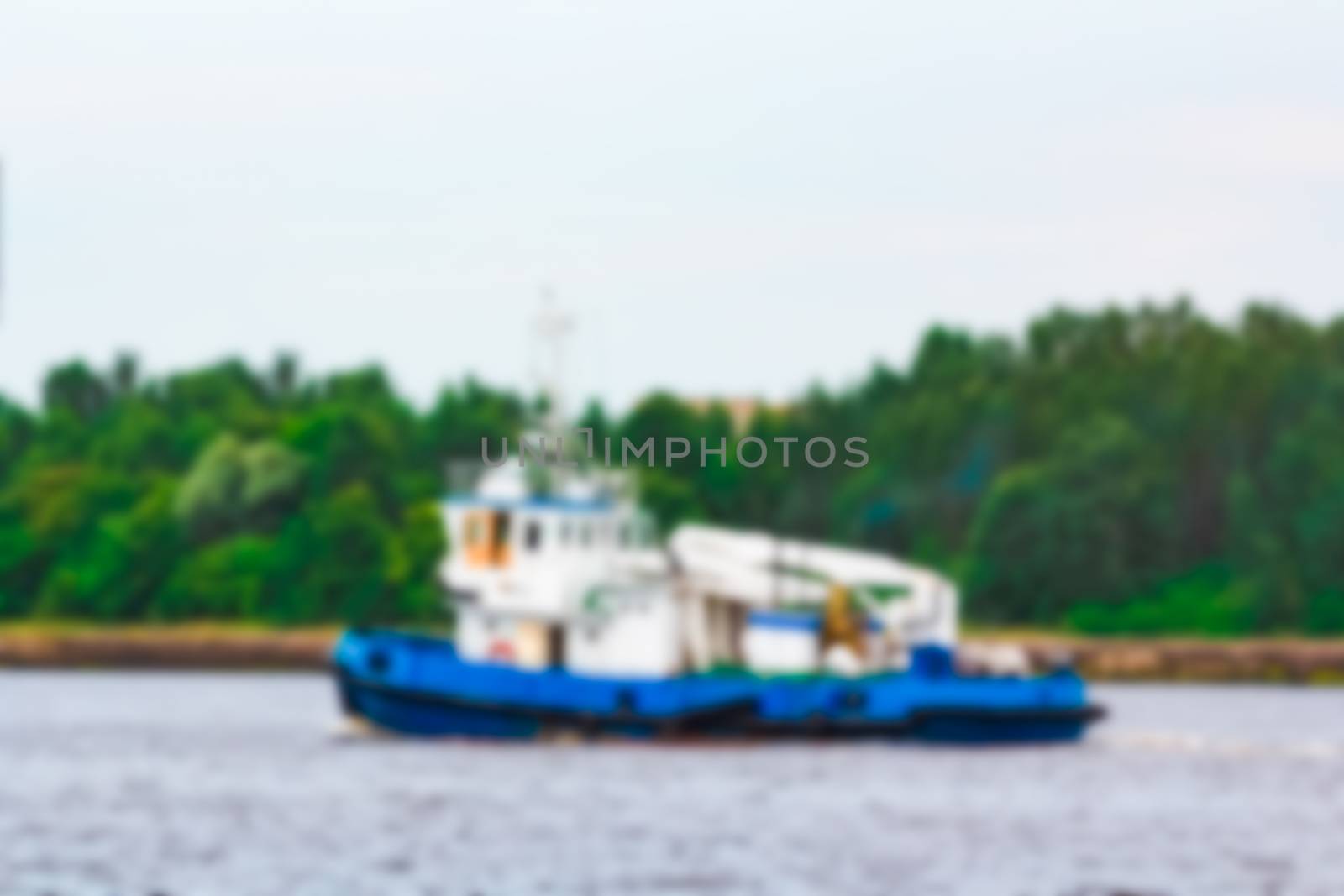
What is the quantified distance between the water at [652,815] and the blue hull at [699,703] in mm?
396

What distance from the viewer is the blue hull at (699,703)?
165 feet

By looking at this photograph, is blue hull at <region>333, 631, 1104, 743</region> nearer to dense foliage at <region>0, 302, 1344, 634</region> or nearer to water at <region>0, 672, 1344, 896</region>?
water at <region>0, 672, 1344, 896</region>

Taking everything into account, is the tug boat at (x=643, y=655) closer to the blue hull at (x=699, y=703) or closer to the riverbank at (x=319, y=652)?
the blue hull at (x=699, y=703)

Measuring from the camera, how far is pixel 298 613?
104 meters

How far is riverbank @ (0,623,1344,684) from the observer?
295 feet

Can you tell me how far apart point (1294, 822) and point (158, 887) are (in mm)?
15995

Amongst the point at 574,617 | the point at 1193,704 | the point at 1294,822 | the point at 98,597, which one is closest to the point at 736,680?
the point at 574,617

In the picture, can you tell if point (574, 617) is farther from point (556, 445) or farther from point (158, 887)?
point (158, 887)

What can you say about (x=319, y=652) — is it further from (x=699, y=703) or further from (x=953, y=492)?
(x=699, y=703)

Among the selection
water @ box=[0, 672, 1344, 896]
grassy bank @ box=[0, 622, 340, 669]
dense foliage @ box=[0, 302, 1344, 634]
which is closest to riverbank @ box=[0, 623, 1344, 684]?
grassy bank @ box=[0, 622, 340, 669]

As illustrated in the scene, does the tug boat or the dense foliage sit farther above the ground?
the dense foliage

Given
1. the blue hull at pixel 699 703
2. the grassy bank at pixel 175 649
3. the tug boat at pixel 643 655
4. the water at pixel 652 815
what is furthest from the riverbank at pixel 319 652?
the blue hull at pixel 699 703

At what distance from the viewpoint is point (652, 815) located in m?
39.5

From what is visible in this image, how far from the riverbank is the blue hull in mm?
33202
